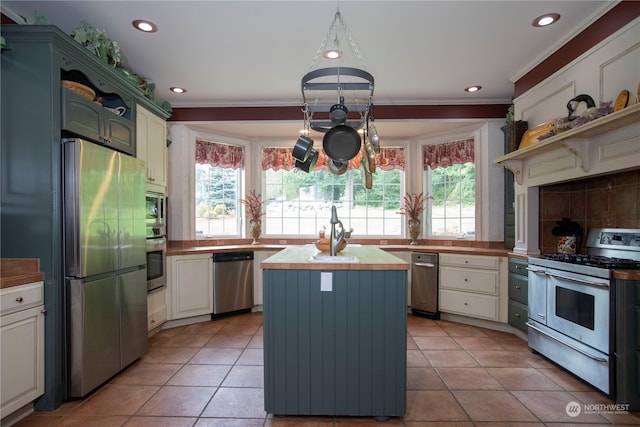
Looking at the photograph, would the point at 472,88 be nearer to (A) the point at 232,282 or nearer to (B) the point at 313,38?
(B) the point at 313,38

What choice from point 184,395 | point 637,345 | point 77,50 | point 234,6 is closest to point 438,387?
point 637,345

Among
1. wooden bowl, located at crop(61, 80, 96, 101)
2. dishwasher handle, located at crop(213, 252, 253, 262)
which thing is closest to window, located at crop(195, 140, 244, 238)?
dishwasher handle, located at crop(213, 252, 253, 262)

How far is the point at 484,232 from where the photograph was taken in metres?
4.38

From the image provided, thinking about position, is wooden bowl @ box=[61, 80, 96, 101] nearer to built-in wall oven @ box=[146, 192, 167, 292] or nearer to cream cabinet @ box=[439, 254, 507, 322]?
built-in wall oven @ box=[146, 192, 167, 292]

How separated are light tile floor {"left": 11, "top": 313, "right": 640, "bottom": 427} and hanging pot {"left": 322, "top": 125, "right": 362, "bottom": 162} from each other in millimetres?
1621

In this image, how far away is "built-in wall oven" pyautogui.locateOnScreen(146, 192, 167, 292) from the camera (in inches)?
134

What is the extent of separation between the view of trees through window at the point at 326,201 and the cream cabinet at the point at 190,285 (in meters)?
1.19

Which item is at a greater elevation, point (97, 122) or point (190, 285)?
point (97, 122)

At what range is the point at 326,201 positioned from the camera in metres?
5.12

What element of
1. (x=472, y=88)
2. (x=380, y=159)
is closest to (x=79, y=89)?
(x=380, y=159)

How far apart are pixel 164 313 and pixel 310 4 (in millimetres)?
3271

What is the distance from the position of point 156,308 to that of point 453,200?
3796mm

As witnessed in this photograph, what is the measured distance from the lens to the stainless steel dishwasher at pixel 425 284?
423cm

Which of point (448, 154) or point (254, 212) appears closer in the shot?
point (448, 154)
